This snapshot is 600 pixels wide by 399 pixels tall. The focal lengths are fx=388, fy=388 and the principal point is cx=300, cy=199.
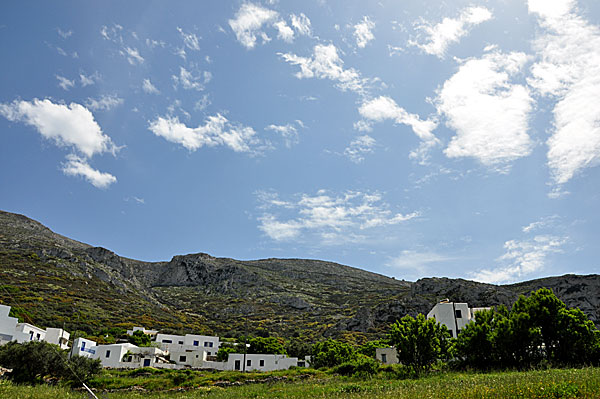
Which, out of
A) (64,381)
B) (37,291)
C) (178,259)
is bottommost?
(64,381)

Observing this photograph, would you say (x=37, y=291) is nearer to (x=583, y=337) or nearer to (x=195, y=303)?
(x=195, y=303)

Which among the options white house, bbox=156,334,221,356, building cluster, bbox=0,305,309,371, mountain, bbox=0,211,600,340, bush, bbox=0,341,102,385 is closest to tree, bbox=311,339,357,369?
building cluster, bbox=0,305,309,371

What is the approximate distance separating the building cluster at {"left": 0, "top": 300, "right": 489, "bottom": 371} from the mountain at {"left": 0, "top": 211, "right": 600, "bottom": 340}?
413 inches

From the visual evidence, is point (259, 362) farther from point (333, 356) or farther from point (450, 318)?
point (450, 318)

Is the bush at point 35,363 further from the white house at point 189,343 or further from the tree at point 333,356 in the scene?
the tree at point 333,356

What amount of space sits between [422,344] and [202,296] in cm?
11556

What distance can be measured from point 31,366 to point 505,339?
126 ft

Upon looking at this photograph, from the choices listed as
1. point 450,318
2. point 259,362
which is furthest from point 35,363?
point 450,318

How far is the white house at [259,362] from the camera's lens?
56.5 metres

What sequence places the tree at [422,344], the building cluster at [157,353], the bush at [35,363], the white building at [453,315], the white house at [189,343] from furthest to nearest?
the white house at [189,343]
the building cluster at [157,353]
the white building at [453,315]
the bush at [35,363]
the tree at [422,344]

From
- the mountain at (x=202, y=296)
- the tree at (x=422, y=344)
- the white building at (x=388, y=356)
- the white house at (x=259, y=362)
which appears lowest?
the white house at (x=259, y=362)

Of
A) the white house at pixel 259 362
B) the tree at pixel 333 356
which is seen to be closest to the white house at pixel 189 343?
the white house at pixel 259 362

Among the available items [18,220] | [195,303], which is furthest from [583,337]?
[18,220]

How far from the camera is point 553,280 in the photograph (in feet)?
347
